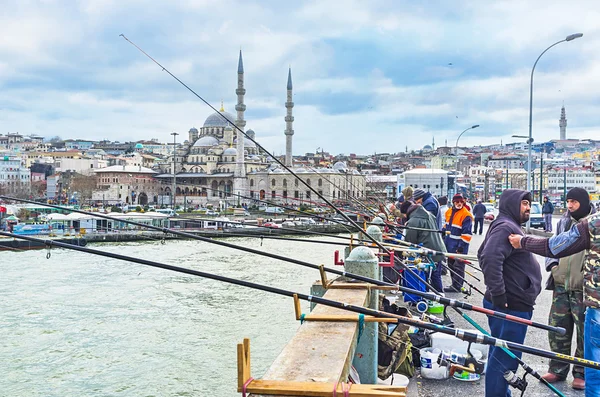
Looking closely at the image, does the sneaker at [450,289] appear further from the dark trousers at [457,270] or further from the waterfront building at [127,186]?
the waterfront building at [127,186]

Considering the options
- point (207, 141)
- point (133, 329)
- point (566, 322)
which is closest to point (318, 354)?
point (566, 322)

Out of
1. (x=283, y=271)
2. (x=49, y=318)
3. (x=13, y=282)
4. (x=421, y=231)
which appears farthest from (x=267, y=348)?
(x=13, y=282)

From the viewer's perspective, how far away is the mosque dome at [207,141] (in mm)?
64562

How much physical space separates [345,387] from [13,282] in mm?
14590

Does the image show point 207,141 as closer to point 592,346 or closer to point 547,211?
point 547,211

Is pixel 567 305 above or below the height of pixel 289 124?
below

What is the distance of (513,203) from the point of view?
2.87 metres

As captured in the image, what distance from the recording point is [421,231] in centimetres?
537

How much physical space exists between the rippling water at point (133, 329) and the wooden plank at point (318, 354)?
4.77m

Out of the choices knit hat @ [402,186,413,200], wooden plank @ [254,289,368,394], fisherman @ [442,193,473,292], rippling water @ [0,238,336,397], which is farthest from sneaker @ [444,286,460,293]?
wooden plank @ [254,289,368,394]

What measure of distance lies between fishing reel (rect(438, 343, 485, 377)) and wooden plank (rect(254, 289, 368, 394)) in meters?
1.43

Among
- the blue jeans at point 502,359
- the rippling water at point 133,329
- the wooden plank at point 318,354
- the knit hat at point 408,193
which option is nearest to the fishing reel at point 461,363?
the blue jeans at point 502,359

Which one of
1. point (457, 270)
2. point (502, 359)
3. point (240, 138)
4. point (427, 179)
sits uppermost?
point (240, 138)

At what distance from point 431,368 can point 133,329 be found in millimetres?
7060
